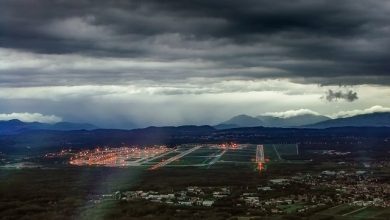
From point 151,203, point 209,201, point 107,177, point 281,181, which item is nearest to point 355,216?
point 209,201

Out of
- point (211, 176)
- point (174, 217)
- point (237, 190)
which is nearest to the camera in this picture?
point (174, 217)

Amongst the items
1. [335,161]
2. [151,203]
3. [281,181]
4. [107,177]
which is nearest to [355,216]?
[151,203]

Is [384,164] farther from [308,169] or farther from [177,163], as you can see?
[177,163]

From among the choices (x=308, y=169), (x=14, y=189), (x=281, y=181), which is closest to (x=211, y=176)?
(x=281, y=181)

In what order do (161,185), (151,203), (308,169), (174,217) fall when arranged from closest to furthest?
(174,217) < (151,203) < (161,185) < (308,169)

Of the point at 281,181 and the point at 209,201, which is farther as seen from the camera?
the point at 281,181

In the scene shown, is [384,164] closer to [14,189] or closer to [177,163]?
[177,163]

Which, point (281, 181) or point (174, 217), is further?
point (281, 181)

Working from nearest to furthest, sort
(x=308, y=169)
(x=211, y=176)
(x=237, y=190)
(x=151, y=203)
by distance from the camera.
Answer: (x=151, y=203) → (x=237, y=190) → (x=211, y=176) → (x=308, y=169)

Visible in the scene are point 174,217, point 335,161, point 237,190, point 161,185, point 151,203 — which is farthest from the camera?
point 335,161
